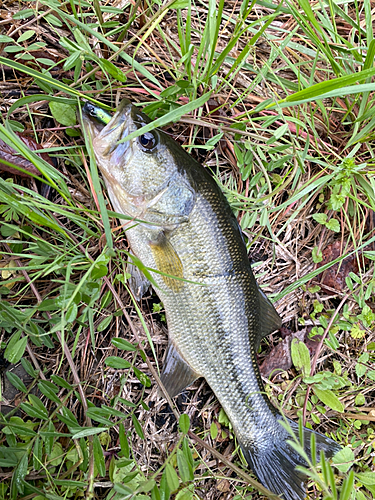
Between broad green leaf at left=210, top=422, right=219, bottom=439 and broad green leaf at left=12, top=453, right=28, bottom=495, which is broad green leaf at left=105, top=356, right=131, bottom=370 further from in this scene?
broad green leaf at left=210, top=422, right=219, bottom=439

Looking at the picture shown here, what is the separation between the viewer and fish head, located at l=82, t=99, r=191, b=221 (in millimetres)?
2193

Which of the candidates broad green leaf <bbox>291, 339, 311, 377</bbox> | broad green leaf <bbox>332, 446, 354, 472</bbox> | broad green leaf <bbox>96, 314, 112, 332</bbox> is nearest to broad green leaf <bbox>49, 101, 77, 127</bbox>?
broad green leaf <bbox>96, 314, 112, 332</bbox>

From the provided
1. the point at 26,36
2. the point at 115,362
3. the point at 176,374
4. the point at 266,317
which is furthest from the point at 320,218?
the point at 26,36

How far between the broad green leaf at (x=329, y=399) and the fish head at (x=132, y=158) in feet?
6.02

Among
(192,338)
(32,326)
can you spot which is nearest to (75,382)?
(32,326)

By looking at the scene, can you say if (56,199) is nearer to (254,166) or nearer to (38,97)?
(38,97)

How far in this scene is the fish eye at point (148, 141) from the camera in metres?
2.25

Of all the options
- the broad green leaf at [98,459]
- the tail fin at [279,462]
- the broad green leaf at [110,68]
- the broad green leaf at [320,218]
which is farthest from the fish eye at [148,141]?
the tail fin at [279,462]

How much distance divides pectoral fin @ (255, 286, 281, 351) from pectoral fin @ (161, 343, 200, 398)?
1.89 feet

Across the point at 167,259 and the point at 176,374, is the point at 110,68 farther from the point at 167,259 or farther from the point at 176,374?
Answer: the point at 176,374

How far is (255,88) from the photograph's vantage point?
2.77 metres

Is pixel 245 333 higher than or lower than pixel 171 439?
higher

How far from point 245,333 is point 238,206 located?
947mm

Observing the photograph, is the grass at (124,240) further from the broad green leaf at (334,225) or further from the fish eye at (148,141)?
the fish eye at (148,141)
